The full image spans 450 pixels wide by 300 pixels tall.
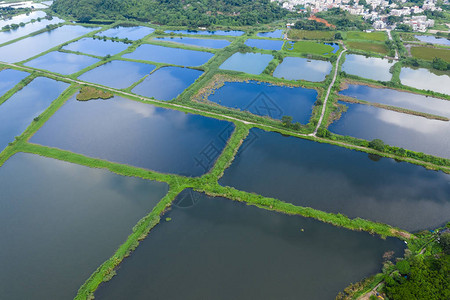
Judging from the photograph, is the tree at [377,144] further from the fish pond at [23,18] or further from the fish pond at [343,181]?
the fish pond at [23,18]

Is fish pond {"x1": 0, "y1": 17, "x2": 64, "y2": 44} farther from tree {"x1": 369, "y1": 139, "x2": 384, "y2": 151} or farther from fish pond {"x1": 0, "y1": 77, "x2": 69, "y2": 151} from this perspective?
tree {"x1": 369, "y1": 139, "x2": 384, "y2": 151}

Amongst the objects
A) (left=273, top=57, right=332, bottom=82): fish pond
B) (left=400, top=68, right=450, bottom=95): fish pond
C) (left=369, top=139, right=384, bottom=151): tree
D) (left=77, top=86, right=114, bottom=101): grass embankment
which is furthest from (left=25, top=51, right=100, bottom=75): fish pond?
(left=400, top=68, right=450, bottom=95): fish pond

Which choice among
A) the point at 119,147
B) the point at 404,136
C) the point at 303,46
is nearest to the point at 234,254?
the point at 119,147

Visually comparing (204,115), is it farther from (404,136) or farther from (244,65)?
A: (404,136)

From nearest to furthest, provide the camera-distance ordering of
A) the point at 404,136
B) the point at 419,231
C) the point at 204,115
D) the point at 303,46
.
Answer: the point at 419,231 < the point at 404,136 < the point at 204,115 < the point at 303,46

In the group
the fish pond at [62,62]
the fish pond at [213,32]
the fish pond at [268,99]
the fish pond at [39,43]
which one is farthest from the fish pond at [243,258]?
the fish pond at [213,32]
